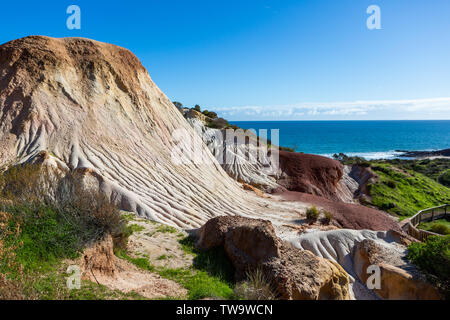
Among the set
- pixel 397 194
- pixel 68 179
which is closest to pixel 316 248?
pixel 68 179

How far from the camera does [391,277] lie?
894 cm

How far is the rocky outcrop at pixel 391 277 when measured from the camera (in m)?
8.12

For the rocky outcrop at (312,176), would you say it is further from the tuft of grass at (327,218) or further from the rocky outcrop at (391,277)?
the rocky outcrop at (391,277)

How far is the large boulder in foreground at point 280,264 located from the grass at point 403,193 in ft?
79.0

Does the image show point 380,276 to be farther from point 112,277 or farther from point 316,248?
point 112,277

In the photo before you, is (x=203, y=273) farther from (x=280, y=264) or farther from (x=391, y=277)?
(x=391, y=277)

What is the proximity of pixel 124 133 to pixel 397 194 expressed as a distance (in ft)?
97.7

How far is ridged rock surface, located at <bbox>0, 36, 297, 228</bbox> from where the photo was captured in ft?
42.5

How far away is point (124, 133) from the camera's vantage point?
15812 millimetres

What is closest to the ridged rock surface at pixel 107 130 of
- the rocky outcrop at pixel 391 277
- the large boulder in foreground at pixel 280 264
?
the large boulder in foreground at pixel 280 264

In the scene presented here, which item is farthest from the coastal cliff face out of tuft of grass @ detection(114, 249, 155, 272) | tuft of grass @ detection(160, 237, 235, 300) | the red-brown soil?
the red-brown soil

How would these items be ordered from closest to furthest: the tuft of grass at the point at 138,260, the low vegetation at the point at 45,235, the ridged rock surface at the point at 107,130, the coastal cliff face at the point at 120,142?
1. the low vegetation at the point at 45,235
2. the tuft of grass at the point at 138,260
3. the coastal cliff face at the point at 120,142
4. the ridged rock surface at the point at 107,130

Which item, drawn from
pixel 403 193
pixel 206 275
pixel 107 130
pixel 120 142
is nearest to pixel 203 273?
pixel 206 275

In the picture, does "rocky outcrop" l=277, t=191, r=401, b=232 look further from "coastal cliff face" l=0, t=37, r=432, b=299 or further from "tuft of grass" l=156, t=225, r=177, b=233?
"tuft of grass" l=156, t=225, r=177, b=233
